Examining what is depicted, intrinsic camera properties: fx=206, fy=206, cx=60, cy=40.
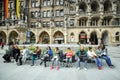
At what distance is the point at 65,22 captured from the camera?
194 ft

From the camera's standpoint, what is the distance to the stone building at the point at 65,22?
56188mm

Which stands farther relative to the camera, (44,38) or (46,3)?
(46,3)

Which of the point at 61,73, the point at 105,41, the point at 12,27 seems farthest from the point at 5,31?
the point at 61,73

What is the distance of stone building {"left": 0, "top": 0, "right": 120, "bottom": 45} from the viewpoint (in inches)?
2212

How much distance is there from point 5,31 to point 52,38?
14494 millimetres

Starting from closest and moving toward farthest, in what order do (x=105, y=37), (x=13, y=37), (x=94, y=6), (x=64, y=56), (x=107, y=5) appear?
(x=64, y=56) < (x=105, y=37) < (x=107, y=5) < (x=94, y=6) < (x=13, y=37)

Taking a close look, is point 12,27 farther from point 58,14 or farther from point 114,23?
point 114,23

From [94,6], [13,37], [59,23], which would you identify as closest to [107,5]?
[94,6]

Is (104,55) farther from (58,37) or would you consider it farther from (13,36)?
(13,36)

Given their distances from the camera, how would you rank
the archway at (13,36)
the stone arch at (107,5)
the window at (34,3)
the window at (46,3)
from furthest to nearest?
the window at (34,3) < the window at (46,3) < the archway at (13,36) < the stone arch at (107,5)

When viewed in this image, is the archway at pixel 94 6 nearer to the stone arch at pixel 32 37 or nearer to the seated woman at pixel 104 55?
the stone arch at pixel 32 37

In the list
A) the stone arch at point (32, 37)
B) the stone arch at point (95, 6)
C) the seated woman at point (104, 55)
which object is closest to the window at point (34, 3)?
the stone arch at point (32, 37)

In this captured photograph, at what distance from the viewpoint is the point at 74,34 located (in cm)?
5691

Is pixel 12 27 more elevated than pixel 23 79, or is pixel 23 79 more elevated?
pixel 12 27
